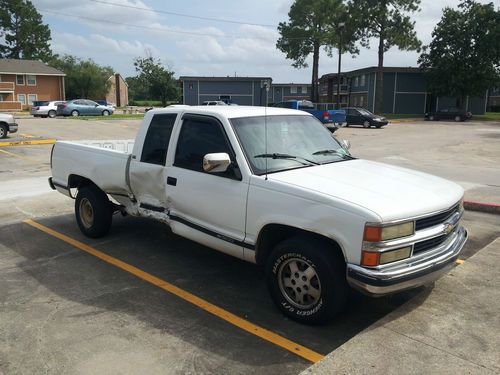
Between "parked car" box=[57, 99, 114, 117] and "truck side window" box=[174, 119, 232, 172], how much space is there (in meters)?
39.4

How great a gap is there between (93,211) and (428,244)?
4311 millimetres

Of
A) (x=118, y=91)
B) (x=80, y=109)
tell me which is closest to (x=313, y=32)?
(x=80, y=109)

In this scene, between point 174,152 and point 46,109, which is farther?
point 46,109

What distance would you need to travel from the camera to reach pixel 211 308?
4438 mm

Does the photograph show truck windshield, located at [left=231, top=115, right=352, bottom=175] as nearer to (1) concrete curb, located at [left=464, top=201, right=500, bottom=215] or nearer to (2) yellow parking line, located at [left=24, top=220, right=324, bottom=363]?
(2) yellow parking line, located at [left=24, top=220, right=324, bottom=363]

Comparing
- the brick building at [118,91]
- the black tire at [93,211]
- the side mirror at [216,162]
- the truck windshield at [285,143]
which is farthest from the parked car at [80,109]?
the brick building at [118,91]

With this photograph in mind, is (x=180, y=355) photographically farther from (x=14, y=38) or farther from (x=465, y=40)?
(x=14, y=38)

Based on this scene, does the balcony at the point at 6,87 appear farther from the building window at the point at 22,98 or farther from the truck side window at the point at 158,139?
the truck side window at the point at 158,139

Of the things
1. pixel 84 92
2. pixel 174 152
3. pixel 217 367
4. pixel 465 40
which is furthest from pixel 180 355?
pixel 84 92

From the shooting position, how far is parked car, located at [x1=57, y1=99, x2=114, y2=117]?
41.2 m

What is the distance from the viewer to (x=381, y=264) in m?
3.61

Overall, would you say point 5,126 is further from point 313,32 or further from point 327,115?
point 313,32

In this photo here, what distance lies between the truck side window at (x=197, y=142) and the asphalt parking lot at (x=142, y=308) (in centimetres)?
128

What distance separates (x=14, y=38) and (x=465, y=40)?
74866 mm
